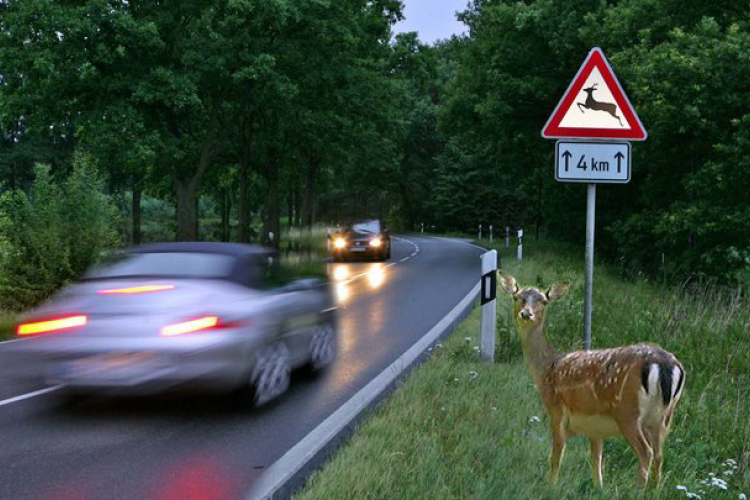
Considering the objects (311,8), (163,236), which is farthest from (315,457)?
(163,236)

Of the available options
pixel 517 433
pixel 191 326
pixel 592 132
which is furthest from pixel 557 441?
pixel 191 326

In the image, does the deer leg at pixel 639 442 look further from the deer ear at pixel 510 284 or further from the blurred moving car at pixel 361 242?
the blurred moving car at pixel 361 242

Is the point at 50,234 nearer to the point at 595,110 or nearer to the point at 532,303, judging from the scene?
the point at 595,110

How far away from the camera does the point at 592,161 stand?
19.3ft

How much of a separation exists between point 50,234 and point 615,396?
40.5 feet

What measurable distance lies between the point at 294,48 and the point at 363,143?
25.6 ft

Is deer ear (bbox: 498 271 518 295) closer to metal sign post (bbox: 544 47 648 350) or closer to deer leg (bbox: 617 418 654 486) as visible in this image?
deer leg (bbox: 617 418 654 486)

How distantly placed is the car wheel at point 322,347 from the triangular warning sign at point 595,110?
3.86 metres

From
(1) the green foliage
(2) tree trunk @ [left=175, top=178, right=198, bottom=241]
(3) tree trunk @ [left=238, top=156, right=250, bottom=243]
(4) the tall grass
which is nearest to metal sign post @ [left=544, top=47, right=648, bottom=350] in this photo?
(4) the tall grass

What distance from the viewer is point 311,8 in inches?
941

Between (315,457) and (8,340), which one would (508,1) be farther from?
(315,457)

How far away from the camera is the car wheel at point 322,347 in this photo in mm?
8422

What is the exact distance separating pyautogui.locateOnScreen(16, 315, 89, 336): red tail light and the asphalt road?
A: 2.77 ft

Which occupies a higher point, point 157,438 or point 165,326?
point 165,326
